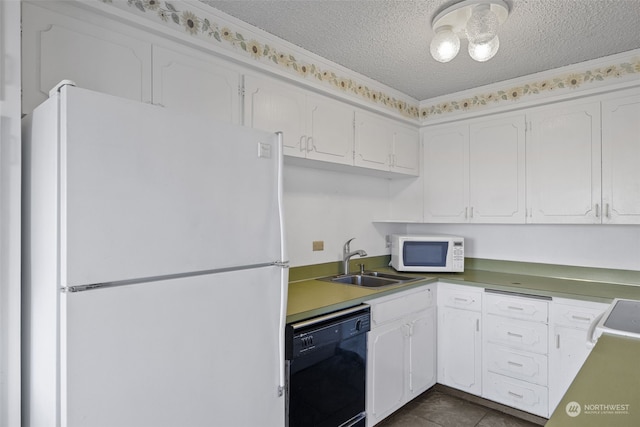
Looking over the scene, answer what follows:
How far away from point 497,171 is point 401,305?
1.35 metres

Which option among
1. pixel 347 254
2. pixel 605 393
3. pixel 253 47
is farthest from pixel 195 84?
pixel 605 393

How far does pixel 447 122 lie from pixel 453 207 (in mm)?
724

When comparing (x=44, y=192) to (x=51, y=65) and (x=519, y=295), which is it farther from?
(x=519, y=295)

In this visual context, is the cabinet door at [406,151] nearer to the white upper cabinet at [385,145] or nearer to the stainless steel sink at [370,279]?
the white upper cabinet at [385,145]

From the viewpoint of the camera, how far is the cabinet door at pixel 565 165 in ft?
8.29

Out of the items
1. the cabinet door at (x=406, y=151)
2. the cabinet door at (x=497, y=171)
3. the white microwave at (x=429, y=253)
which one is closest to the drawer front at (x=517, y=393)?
the white microwave at (x=429, y=253)

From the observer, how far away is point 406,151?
3.21 m

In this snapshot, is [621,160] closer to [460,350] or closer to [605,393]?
[460,350]

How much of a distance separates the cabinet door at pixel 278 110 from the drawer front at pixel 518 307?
1.66 meters

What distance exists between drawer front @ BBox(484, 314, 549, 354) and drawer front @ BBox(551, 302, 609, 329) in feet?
0.35

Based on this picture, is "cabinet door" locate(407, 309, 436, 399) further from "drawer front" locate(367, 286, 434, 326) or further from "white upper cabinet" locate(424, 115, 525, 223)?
"white upper cabinet" locate(424, 115, 525, 223)

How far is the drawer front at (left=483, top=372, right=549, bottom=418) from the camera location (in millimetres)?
2438

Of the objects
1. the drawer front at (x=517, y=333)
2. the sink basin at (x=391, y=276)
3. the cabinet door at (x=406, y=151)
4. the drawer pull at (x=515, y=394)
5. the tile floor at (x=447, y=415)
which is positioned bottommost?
the tile floor at (x=447, y=415)

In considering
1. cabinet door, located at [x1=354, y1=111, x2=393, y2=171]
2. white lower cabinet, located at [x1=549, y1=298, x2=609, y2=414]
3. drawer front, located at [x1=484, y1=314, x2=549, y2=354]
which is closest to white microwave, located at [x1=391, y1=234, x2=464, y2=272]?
drawer front, located at [x1=484, y1=314, x2=549, y2=354]
